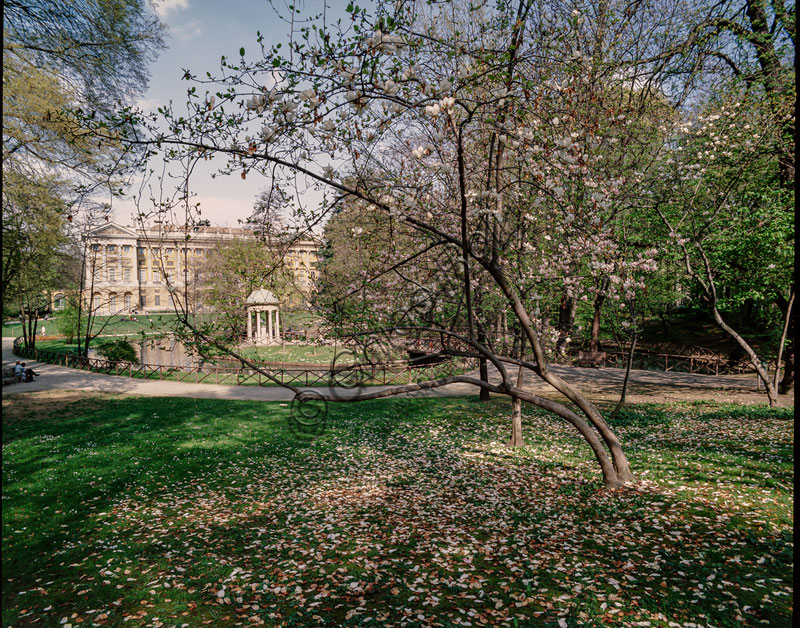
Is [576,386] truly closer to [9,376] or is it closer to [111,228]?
[9,376]

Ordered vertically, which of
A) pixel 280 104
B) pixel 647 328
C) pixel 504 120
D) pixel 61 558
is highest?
pixel 504 120

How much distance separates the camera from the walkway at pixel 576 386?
55.3ft

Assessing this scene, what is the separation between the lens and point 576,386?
736 inches

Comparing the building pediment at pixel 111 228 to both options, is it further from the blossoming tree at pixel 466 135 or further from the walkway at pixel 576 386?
the walkway at pixel 576 386

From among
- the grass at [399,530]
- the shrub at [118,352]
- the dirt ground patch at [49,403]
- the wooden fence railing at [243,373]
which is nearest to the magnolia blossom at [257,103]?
the grass at [399,530]

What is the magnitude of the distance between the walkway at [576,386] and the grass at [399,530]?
4.57m

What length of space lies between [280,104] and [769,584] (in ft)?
23.3

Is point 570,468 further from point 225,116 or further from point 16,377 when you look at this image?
point 16,377

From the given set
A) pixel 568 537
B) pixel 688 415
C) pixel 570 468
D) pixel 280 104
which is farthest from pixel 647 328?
pixel 280 104

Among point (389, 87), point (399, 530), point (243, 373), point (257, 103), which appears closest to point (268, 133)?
point (257, 103)

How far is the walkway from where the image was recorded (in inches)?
664

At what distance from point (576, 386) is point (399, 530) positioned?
44.7 feet

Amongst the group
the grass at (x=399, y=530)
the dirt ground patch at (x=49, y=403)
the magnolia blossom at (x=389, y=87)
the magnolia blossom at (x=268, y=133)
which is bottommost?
the grass at (x=399, y=530)

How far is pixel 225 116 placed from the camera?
213 inches
